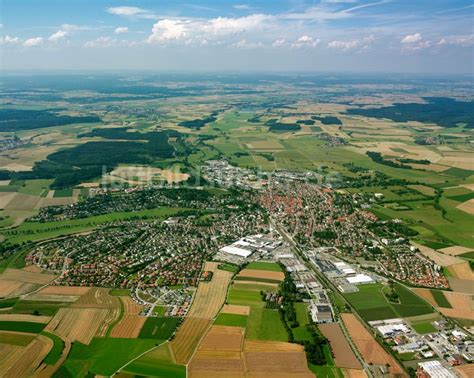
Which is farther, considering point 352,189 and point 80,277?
point 352,189

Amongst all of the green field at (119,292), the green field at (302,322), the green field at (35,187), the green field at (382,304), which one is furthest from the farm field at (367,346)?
the green field at (35,187)

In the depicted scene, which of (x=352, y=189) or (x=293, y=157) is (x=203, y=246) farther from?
(x=293, y=157)

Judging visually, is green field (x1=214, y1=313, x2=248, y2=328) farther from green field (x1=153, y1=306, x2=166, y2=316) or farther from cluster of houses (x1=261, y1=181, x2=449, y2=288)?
cluster of houses (x1=261, y1=181, x2=449, y2=288)

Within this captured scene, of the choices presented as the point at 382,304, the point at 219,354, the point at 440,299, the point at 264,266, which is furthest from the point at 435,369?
the point at 264,266

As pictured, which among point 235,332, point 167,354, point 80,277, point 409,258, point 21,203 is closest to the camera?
point 167,354

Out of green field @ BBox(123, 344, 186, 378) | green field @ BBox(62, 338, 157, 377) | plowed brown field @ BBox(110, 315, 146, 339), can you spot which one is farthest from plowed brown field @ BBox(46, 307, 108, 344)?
green field @ BBox(123, 344, 186, 378)

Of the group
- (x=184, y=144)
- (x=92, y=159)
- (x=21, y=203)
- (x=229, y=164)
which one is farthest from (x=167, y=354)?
(x=184, y=144)
